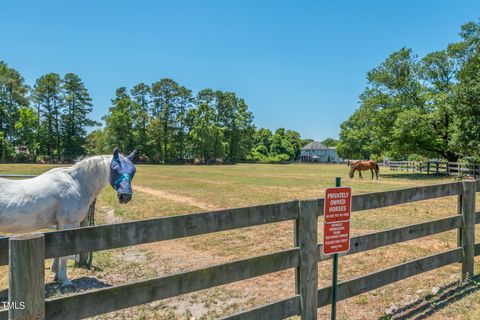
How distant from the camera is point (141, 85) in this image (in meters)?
75.6

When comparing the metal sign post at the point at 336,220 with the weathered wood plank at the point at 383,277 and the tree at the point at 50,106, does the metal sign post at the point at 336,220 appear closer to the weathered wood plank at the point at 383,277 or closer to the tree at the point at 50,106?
the weathered wood plank at the point at 383,277

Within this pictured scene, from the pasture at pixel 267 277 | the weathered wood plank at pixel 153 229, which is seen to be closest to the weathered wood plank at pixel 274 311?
the weathered wood plank at pixel 153 229

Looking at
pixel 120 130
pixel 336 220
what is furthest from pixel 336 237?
pixel 120 130

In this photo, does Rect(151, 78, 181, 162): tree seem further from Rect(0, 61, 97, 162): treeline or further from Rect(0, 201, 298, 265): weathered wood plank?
Rect(0, 201, 298, 265): weathered wood plank

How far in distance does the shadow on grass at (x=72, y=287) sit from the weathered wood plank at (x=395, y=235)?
3.66 meters

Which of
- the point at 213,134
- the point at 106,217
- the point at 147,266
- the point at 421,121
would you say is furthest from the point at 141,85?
the point at 147,266

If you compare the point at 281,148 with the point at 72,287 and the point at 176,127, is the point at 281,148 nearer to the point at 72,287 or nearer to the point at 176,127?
the point at 176,127

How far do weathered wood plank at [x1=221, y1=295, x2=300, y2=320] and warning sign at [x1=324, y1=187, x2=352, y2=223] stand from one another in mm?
870

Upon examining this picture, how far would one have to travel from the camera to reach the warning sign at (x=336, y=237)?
3391mm

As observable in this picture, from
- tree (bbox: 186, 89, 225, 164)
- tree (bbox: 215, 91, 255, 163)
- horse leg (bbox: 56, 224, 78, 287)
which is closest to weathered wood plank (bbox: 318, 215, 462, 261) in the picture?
horse leg (bbox: 56, 224, 78, 287)

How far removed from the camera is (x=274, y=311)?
327 cm

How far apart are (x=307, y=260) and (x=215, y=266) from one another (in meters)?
1.02

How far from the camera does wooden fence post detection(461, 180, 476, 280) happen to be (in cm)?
511

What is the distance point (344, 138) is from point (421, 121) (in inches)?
2099
